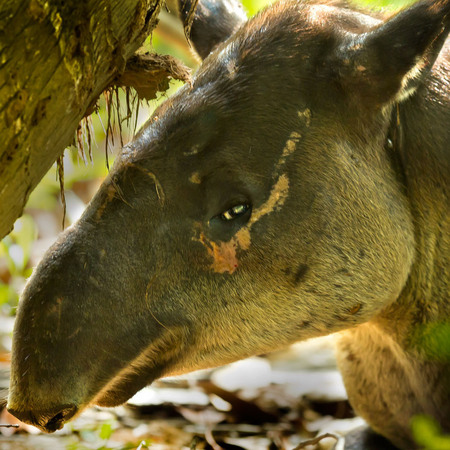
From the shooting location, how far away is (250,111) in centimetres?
253

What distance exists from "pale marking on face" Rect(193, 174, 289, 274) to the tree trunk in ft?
2.12

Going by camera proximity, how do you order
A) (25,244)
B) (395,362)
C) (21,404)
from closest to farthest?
(21,404)
(395,362)
(25,244)

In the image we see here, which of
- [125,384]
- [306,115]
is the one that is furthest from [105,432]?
[306,115]

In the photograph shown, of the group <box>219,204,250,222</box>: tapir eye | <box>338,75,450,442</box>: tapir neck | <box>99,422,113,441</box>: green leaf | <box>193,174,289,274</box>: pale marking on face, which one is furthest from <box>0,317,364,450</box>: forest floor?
<box>219,204,250,222</box>: tapir eye

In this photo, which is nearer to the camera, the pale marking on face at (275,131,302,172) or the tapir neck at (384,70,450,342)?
the pale marking on face at (275,131,302,172)

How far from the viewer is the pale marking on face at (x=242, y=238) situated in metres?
2.51

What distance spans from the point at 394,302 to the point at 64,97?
155cm

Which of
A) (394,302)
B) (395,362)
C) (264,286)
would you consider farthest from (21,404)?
(395,362)

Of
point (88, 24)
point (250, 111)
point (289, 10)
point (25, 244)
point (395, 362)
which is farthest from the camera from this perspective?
point (25, 244)

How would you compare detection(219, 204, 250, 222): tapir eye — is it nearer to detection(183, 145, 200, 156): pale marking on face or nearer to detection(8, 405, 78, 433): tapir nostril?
detection(183, 145, 200, 156): pale marking on face

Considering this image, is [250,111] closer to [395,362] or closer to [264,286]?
Result: [264,286]

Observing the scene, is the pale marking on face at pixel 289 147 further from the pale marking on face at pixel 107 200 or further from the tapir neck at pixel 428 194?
the pale marking on face at pixel 107 200

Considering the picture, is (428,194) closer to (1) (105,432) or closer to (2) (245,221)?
(2) (245,221)

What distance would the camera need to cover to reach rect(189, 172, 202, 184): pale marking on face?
2494mm
